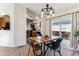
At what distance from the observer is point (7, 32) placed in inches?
87.7

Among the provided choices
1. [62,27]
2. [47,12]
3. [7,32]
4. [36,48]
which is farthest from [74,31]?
[7,32]

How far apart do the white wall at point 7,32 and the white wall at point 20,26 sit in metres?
0.08

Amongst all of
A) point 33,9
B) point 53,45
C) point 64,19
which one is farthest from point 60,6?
point 53,45

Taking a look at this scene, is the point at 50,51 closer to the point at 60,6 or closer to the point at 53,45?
the point at 53,45

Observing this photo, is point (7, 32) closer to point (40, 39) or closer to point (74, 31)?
point (40, 39)

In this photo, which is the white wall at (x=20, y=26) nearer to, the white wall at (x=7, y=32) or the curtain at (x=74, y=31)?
the white wall at (x=7, y=32)

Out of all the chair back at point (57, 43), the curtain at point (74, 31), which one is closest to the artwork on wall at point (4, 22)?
the chair back at point (57, 43)

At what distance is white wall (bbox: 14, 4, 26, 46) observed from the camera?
2225mm

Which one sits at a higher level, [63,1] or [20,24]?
[63,1]

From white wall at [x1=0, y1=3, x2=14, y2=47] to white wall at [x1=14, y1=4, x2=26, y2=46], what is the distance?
79mm

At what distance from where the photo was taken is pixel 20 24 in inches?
89.0

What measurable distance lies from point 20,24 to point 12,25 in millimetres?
163

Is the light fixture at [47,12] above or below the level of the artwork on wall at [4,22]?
above

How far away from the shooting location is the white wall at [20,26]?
2.22 meters
